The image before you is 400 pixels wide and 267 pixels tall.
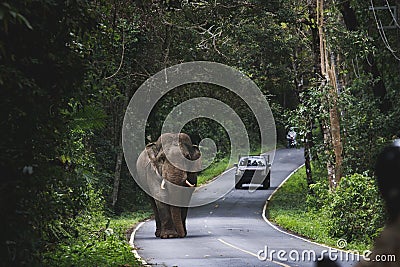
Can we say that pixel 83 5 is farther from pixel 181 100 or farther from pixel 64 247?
pixel 181 100

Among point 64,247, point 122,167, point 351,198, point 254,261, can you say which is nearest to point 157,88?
point 122,167

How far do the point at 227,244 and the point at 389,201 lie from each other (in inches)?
704

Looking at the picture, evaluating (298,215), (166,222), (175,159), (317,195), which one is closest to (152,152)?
(175,159)

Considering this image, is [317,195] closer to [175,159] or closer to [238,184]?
[175,159]

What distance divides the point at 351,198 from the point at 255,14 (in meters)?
8.07

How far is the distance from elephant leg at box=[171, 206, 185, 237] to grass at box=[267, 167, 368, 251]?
346 centimetres

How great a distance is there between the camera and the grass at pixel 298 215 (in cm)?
2254

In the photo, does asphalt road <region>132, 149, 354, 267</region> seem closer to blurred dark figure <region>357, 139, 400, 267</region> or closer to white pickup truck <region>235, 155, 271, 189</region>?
white pickup truck <region>235, 155, 271, 189</region>

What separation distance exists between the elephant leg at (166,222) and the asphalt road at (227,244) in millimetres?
440

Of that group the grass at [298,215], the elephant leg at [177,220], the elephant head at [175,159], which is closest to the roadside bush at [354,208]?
the grass at [298,215]

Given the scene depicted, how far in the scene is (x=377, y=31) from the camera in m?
27.2

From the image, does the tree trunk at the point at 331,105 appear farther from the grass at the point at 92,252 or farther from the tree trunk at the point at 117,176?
the grass at the point at 92,252

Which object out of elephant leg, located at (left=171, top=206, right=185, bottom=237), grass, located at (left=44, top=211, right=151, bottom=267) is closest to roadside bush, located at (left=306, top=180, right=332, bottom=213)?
elephant leg, located at (left=171, top=206, right=185, bottom=237)

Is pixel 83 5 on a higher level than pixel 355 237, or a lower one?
higher
